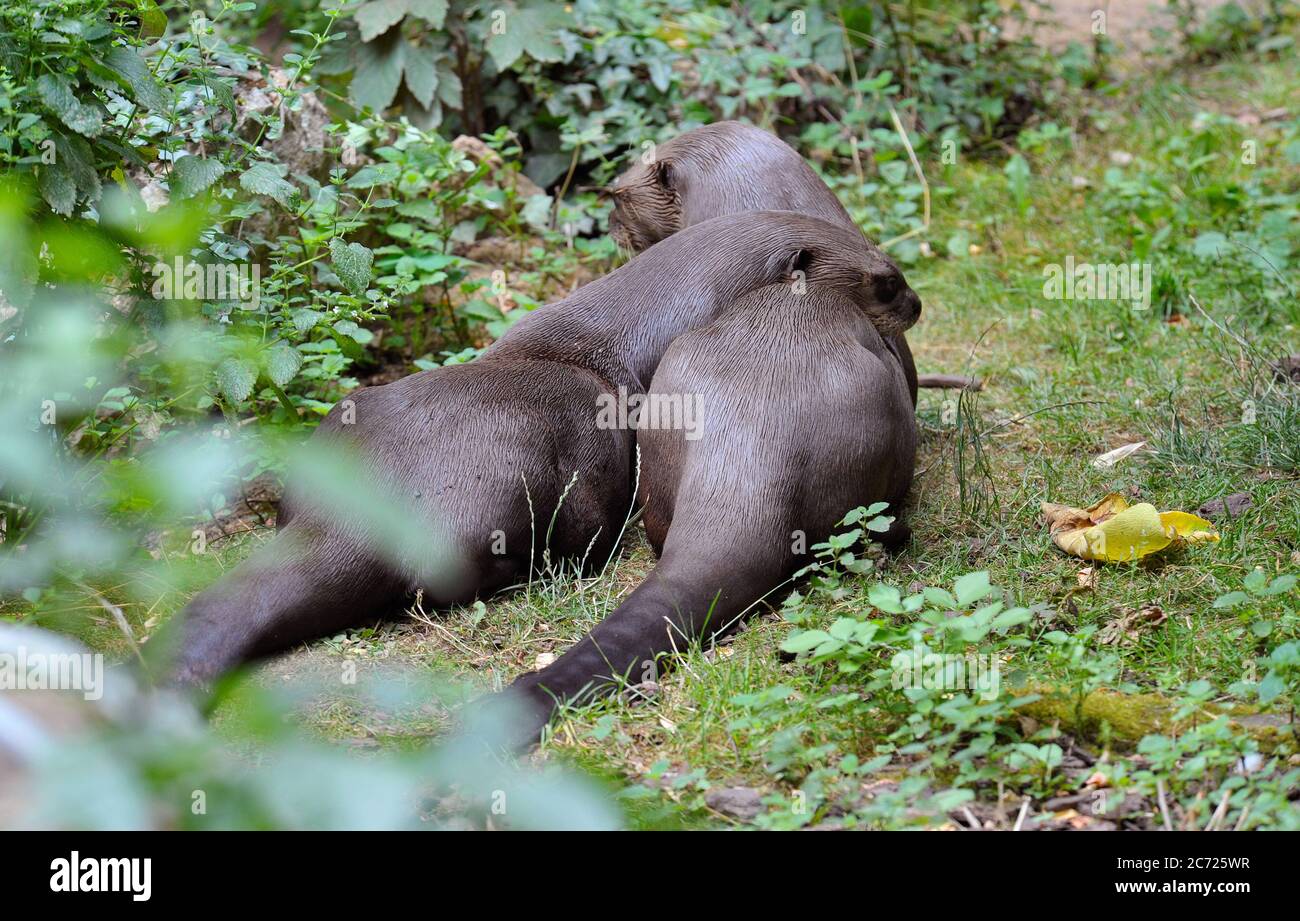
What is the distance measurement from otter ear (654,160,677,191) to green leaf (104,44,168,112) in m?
1.54

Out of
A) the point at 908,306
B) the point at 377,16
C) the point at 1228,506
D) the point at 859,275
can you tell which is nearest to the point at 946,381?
the point at 908,306

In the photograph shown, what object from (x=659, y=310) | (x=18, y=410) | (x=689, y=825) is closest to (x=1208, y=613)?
(x=689, y=825)

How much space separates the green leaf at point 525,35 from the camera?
454 cm

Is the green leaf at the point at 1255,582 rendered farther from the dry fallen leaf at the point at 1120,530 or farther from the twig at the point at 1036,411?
the twig at the point at 1036,411

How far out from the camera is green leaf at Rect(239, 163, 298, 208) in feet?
8.77

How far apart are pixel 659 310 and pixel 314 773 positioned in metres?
2.47

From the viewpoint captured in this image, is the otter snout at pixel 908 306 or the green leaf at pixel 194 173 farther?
the otter snout at pixel 908 306

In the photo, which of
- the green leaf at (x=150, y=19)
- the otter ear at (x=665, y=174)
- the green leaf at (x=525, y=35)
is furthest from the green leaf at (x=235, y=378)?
the green leaf at (x=525, y=35)

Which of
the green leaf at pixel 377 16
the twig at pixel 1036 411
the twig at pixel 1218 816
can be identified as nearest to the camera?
the twig at pixel 1218 816

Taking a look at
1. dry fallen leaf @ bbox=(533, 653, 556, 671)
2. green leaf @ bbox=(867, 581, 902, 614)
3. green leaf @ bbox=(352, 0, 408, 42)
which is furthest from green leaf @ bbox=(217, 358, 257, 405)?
green leaf @ bbox=(352, 0, 408, 42)

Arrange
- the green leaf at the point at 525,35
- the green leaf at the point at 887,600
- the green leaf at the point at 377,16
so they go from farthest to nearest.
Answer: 1. the green leaf at the point at 525,35
2. the green leaf at the point at 377,16
3. the green leaf at the point at 887,600

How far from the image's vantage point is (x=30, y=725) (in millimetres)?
543

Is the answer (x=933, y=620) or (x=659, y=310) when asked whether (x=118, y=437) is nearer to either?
(x=659, y=310)

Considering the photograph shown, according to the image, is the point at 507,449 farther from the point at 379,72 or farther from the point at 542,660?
the point at 379,72
